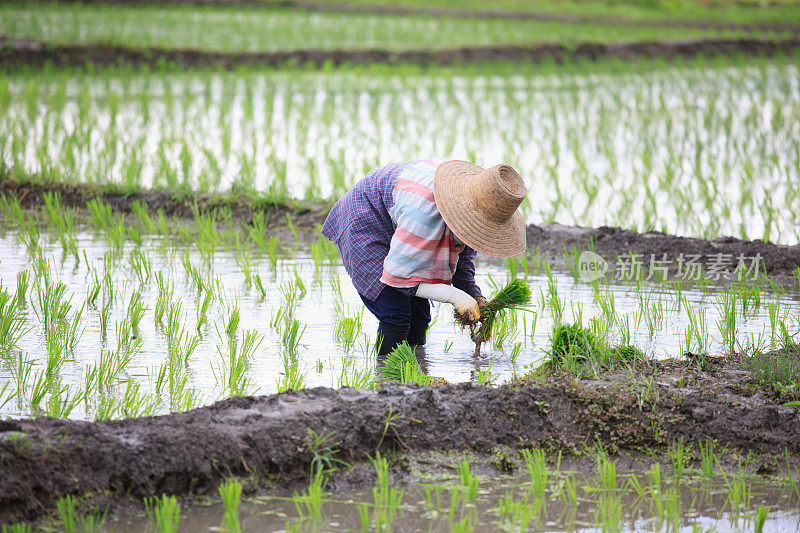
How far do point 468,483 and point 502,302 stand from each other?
1.21 m

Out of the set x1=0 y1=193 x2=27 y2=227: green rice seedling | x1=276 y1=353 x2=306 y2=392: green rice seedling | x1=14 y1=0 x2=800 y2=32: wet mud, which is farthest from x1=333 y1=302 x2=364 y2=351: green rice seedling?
x1=14 y1=0 x2=800 y2=32: wet mud

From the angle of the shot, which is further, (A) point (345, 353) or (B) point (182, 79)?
(B) point (182, 79)

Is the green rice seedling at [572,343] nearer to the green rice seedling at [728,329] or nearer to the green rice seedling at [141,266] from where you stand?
the green rice seedling at [728,329]

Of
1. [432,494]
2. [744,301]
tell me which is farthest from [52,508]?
[744,301]

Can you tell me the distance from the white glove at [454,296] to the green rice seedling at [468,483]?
0.83m

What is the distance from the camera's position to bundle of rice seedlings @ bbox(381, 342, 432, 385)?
9.59 feet

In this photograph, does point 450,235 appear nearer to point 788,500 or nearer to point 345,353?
point 345,353

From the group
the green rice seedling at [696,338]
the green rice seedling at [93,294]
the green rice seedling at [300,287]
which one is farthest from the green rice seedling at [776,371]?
the green rice seedling at [93,294]

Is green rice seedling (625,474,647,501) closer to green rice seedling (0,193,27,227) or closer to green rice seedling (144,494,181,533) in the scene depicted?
green rice seedling (144,494,181,533)

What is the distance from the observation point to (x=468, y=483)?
2.23 m

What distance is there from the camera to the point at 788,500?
2.32 meters

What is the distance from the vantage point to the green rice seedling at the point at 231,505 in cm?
200

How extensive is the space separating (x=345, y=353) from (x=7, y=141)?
4.81 metres

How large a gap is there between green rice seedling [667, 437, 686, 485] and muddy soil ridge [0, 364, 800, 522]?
37 mm
